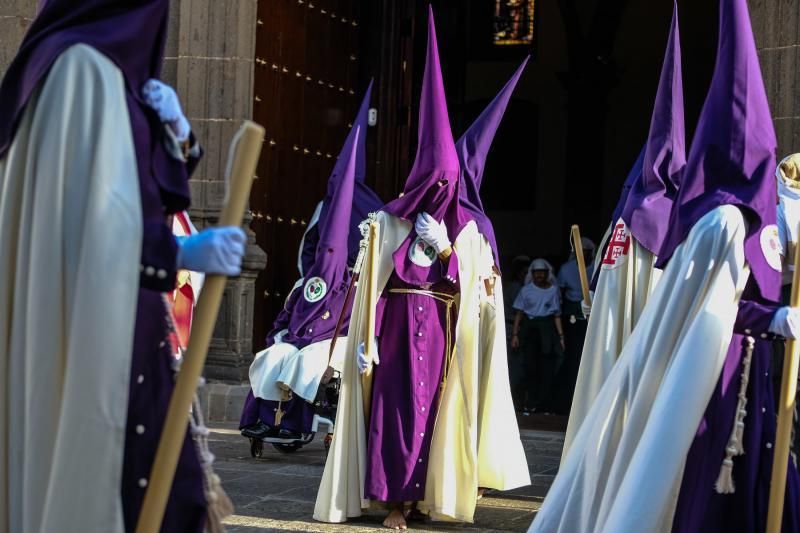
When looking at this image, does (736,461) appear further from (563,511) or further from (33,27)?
(33,27)

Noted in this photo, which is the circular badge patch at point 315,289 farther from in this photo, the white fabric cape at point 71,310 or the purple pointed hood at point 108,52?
the white fabric cape at point 71,310

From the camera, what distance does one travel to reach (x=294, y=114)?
12.5 metres

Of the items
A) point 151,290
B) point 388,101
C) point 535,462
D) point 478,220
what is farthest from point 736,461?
point 388,101

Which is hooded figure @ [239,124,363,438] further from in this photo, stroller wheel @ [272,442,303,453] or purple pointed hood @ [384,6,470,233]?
purple pointed hood @ [384,6,470,233]

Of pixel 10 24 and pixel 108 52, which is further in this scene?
pixel 10 24

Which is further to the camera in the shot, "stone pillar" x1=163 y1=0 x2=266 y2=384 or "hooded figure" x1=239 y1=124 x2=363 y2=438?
"stone pillar" x1=163 y1=0 x2=266 y2=384


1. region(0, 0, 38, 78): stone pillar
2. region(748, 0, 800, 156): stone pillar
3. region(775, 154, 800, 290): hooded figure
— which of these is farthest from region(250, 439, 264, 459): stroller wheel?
region(775, 154, 800, 290): hooded figure

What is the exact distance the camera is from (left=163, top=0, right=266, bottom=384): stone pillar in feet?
37.0

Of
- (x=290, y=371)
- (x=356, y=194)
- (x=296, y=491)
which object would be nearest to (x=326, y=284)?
(x=290, y=371)

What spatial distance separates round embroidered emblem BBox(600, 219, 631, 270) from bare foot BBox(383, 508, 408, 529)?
1927 mm

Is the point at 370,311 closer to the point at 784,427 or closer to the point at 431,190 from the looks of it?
the point at 431,190

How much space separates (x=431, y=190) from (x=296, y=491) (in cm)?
194

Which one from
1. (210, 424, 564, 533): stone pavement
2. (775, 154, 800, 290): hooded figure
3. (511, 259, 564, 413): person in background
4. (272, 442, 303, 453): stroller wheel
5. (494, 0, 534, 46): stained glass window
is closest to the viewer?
(775, 154, 800, 290): hooded figure

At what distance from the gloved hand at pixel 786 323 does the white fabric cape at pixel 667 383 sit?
14cm
